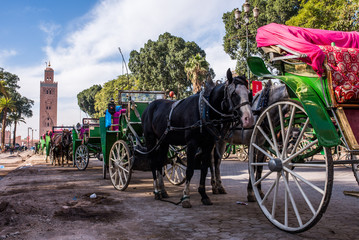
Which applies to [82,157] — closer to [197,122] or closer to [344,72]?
[197,122]

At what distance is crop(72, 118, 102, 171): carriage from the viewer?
12450mm

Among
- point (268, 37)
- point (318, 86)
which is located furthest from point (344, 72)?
point (268, 37)

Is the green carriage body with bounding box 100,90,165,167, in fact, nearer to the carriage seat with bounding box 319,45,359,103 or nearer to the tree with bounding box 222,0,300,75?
the carriage seat with bounding box 319,45,359,103

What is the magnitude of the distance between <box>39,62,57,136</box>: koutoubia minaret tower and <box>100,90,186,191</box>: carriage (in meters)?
116

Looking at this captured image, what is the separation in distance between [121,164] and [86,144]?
20.2ft

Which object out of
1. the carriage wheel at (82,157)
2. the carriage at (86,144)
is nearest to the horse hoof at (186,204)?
the carriage at (86,144)

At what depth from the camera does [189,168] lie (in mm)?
5664

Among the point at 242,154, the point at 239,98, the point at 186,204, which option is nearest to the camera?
the point at 239,98

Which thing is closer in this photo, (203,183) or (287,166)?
(287,166)

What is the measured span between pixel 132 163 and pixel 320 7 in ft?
55.3

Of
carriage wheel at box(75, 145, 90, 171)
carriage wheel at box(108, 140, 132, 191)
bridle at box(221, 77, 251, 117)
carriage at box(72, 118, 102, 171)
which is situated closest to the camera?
bridle at box(221, 77, 251, 117)

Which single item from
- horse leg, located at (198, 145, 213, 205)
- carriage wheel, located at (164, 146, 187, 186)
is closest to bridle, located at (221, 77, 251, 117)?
horse leg, located at (198, 145, 213, 205)

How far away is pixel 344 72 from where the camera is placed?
372 centimetres

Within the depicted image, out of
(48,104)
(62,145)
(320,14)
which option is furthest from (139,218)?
(48,104)
